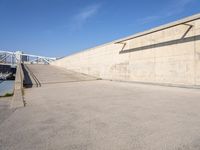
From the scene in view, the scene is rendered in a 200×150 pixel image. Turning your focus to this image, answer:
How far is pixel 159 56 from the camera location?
1211 centimetres

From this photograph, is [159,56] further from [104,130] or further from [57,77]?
[57,77]

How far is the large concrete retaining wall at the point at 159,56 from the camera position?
9.82 m

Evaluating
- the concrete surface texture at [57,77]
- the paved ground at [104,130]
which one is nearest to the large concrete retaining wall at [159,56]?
the concrete surface texture at [57,77]

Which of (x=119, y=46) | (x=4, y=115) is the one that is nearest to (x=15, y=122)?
(x=4, y=115)

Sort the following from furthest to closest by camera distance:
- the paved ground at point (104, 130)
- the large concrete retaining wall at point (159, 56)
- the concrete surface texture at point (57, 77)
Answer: the concrete surface texture at point (57, 77) → the large concrete retaining wall at point (159, 56) → the paved ground at point (104, 130)

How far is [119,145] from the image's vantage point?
280cm

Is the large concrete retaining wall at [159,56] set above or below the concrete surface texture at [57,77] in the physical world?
above

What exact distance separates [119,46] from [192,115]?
1315 centimetres

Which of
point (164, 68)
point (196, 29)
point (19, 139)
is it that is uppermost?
point (196, 29)

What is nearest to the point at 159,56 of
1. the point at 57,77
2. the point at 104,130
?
the point at 104,130

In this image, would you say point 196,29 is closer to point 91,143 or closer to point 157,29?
point 157,29

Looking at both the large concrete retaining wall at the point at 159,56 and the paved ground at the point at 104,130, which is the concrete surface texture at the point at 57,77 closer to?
the large concrete retaining wall at the point at 159,56

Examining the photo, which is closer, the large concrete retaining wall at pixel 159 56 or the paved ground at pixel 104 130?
the paved ground at pixel 104 130

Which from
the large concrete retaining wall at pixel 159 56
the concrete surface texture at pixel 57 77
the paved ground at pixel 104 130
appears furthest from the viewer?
the concrete surface texture at pixel 57 77
